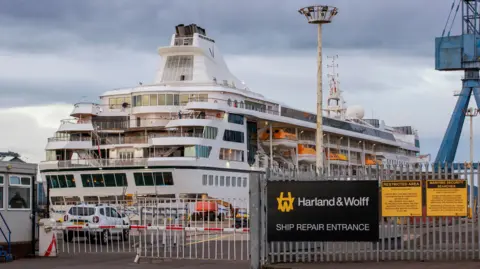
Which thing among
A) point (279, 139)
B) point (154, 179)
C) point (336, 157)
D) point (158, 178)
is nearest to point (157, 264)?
point (158, 178)

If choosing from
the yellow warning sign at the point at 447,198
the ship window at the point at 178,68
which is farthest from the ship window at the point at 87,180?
the yellow warning sign at the point at 447,198

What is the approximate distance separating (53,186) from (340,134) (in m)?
30.7

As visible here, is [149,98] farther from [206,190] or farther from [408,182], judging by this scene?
[408,182]

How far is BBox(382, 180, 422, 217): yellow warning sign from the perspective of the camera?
17.5 meters

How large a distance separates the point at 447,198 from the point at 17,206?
39.9ft

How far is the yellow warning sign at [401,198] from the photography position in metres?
17.5

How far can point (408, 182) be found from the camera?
1753cm

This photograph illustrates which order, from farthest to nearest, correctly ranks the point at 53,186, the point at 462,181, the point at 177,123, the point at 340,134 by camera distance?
the point at 340,134 < the point at 53,186 < the point at 177,123 < the point at 462,181

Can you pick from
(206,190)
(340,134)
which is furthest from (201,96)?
(340,134)

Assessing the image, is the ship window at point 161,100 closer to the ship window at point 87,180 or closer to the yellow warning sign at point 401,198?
the ship window at point 87,180

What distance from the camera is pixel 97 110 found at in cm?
6781

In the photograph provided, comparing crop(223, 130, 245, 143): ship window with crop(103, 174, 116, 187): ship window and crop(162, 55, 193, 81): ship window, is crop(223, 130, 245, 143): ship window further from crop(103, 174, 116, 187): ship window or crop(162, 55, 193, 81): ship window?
crop(103, 174, 116, 187): ship window

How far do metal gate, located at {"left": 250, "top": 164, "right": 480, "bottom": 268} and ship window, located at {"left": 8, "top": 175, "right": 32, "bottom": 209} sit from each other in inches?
315

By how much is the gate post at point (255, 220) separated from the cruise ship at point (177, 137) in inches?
1576
